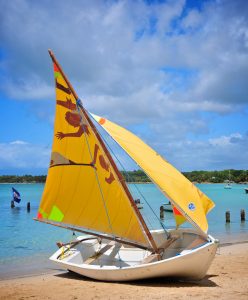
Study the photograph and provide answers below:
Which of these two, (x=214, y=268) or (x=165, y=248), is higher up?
(x=165, y=248)

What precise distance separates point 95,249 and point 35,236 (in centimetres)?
1513

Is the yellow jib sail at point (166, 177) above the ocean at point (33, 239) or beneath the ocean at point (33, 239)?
above

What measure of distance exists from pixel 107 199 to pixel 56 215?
7.56ft

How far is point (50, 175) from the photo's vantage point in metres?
15.2

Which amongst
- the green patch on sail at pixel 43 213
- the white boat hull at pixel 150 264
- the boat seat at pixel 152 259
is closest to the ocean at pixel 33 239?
the boat seat at pixel 152 259

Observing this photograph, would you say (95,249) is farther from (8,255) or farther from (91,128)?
(8,255)

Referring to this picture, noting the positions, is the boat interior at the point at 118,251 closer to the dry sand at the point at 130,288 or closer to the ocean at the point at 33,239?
the dry sand at the point at 130,288

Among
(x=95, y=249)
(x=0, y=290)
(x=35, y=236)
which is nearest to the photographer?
(x=0, y=290)

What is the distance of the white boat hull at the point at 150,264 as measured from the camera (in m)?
12.0

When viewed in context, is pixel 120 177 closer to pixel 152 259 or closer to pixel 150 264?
pixel 152 259

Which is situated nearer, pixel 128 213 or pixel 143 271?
pixel 143 271

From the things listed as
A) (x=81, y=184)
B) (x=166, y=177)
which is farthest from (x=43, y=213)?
(x=166, y=177)

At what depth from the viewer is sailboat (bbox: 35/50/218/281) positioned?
502 inches

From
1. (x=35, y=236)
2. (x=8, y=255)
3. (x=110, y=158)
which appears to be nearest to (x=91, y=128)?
(x=110, y=158)
